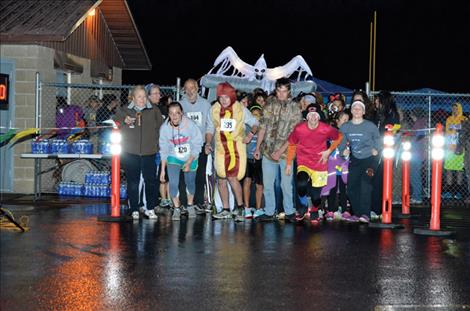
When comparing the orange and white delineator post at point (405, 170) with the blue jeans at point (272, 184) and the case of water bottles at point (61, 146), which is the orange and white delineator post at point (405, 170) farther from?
the case of water bottles at point (61, 146)

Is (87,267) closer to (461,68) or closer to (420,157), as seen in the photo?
(420,157)

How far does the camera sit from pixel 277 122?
1372 centimetres

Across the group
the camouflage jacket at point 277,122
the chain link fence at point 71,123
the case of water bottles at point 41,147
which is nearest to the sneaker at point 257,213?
the camouflage jacket at point 277,122

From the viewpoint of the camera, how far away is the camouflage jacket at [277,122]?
1366 centimetres

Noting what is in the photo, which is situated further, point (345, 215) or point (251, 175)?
point (251, 175)

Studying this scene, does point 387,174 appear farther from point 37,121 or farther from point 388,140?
point 37,121

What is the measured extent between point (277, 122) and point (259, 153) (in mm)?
543

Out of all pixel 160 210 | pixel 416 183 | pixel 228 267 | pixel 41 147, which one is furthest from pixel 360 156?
pixel 41 147

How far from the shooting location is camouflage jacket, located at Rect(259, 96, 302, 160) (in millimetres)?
13664

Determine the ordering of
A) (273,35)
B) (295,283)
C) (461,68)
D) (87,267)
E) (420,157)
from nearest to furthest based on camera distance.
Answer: (295,283) → (87,267) → (420,157) → (461,68) → (273,35)

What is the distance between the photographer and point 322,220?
46.5 feet

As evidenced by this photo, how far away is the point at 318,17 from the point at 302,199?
37.9 metres

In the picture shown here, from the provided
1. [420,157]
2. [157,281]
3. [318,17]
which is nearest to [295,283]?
[157,281]

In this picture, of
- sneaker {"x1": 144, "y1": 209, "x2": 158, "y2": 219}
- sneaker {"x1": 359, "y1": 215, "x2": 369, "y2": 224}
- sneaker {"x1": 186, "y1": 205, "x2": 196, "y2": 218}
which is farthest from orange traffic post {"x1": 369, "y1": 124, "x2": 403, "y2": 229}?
sneaker {"x1": 144, "y1": 209, "x2": 158, "y2": 219}
